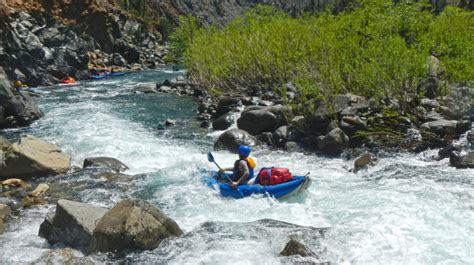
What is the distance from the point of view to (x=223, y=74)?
868 inches

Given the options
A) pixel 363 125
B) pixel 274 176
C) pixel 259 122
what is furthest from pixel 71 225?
pixel 363 125

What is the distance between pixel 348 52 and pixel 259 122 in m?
4.41

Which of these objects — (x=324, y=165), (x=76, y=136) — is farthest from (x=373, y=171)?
(x=76, y=136)

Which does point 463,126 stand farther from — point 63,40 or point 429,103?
point 63,40

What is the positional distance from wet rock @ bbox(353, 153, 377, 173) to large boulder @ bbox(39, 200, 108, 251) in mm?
6912

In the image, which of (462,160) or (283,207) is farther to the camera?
(462,160)

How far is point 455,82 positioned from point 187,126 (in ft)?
33.5

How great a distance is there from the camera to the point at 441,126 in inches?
521

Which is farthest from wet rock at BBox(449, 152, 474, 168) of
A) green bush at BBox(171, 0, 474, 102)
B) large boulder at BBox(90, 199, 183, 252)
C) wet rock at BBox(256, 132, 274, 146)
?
large boulder at BBox(90, 199, 183, 252)

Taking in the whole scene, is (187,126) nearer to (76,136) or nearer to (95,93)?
(76,136)

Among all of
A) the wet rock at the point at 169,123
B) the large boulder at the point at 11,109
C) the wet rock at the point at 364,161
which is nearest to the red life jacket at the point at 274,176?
the wet rock at the point at 364,161

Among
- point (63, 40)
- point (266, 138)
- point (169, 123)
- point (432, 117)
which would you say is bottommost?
point (63, 40)

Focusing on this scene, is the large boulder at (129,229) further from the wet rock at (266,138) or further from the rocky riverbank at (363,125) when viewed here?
the wet rock at (266,138)

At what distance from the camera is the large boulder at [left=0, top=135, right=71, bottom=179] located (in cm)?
1223
